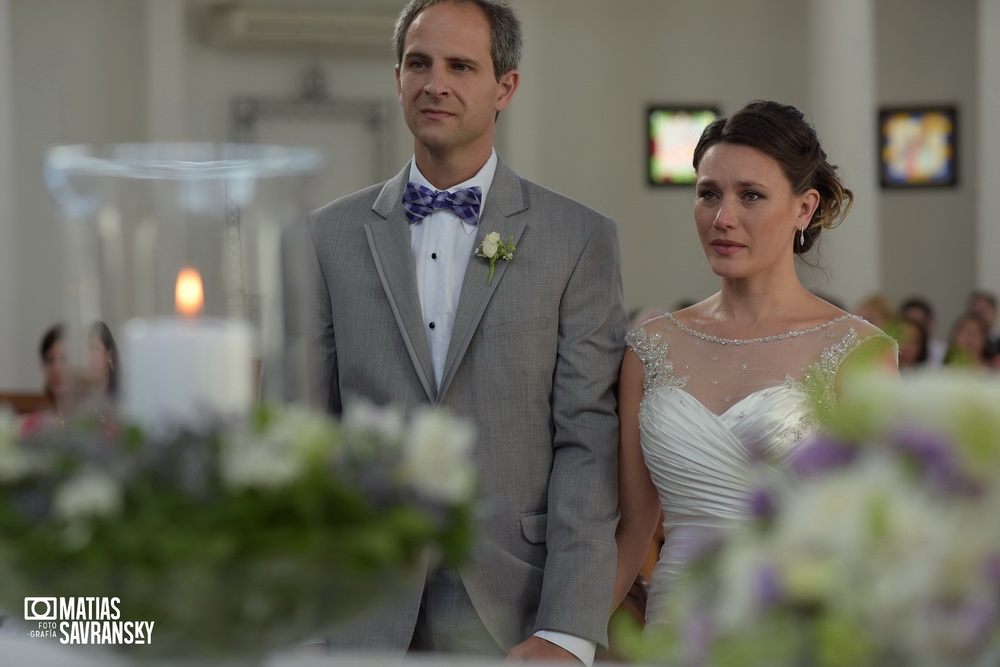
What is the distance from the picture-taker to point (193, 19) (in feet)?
34.1

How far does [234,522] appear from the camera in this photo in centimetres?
91

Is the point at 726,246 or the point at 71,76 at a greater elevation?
the point at 71,76

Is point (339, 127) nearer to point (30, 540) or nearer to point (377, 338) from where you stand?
point (377, 338)

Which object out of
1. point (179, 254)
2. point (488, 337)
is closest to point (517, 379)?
point (488, 337)

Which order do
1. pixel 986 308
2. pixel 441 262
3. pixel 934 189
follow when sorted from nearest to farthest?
1. pixel 441 262
2. pixel 986 308
3. pixel 934 189

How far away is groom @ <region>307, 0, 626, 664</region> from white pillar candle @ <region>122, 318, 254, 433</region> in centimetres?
154

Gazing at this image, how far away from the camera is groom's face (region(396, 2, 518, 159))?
8.71ft

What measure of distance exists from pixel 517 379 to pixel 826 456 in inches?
68.2

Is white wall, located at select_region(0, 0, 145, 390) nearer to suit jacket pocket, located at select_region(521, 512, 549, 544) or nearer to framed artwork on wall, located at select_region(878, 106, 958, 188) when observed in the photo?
framed artwork on wall, located at select_region(878, 106, 958, 188)

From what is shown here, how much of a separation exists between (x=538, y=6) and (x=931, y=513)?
34.6 ft

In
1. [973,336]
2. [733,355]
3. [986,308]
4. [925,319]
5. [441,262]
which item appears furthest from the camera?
[986,308]

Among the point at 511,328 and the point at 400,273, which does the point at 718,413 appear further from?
the point at 400,273

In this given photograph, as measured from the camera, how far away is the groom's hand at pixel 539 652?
2430mm

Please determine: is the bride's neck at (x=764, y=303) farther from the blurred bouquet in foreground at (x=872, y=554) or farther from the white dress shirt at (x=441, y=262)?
the blurred bouquet in foreground at (x=872, y=554)
